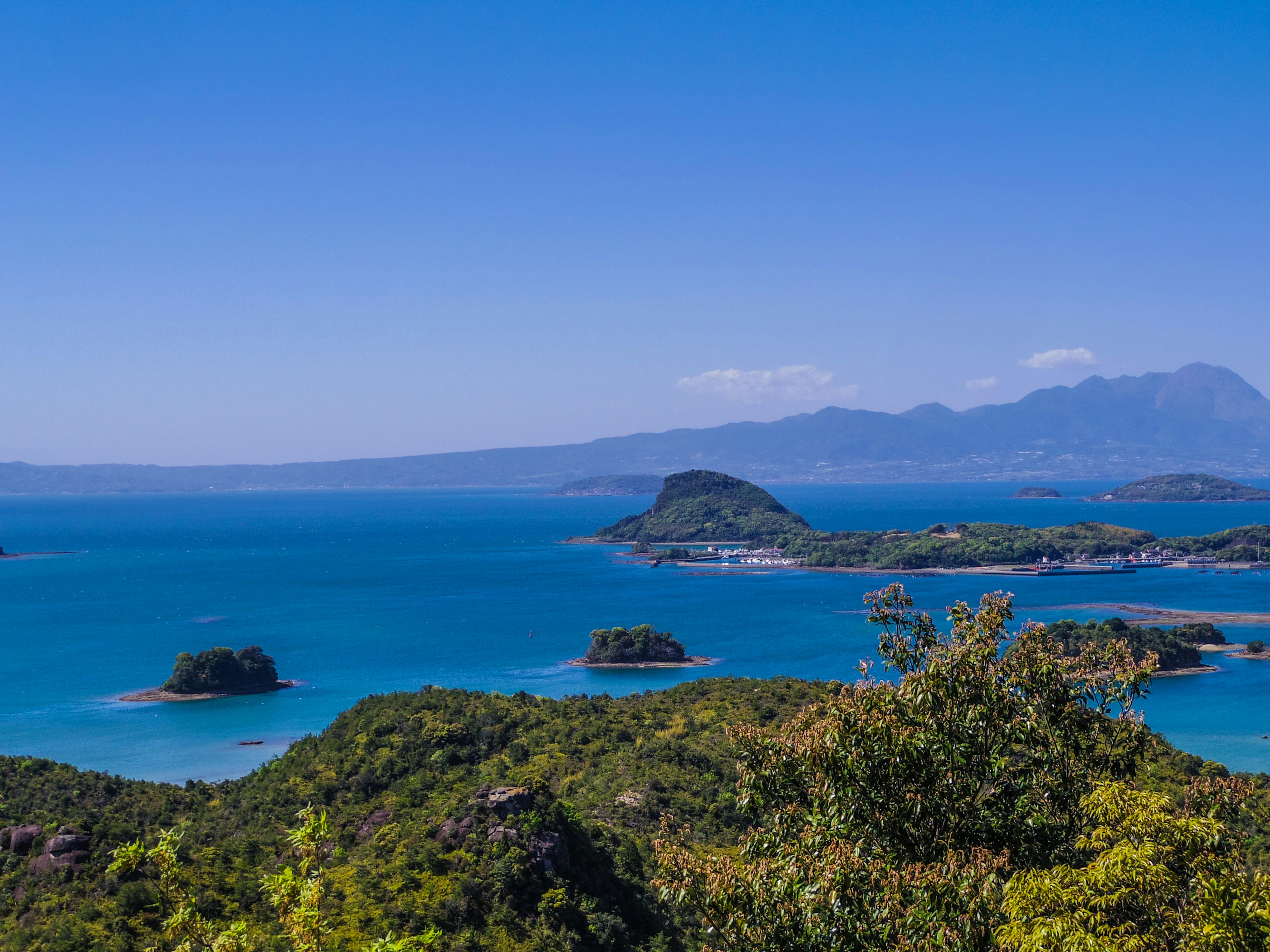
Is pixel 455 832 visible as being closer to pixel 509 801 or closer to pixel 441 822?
pixel 441 822

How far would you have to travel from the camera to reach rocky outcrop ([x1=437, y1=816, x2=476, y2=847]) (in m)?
20.8

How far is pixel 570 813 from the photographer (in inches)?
926

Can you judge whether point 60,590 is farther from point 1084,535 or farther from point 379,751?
point 1084,535

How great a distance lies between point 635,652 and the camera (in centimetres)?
7356

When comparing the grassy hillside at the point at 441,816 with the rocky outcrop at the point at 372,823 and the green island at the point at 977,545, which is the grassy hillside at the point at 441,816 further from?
the green island at the point at 977,545

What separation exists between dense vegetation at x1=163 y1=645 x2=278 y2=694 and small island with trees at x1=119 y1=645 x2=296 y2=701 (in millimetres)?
22

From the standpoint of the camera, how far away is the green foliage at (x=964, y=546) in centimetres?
13475

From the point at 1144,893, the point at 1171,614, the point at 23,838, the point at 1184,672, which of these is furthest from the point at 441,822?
the point at 1171,614

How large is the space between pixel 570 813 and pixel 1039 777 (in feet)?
54.0

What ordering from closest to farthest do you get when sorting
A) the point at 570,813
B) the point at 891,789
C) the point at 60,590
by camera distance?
the point at 891,789, the point at 570,813, the point at 60,590

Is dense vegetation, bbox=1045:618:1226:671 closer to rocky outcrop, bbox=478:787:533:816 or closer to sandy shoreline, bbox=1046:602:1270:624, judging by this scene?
sandy shoreline, bbox=1046:602:1270:624

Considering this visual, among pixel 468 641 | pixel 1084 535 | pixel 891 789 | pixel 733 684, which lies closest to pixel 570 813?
pixel 891 789

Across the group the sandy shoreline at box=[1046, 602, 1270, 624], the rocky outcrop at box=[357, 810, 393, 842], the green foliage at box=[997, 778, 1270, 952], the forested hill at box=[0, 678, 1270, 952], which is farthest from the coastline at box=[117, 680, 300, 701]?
the sandy shoreline at box=[1046, 602, 1270, 624]

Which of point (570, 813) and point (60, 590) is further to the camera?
point (60, 590)
